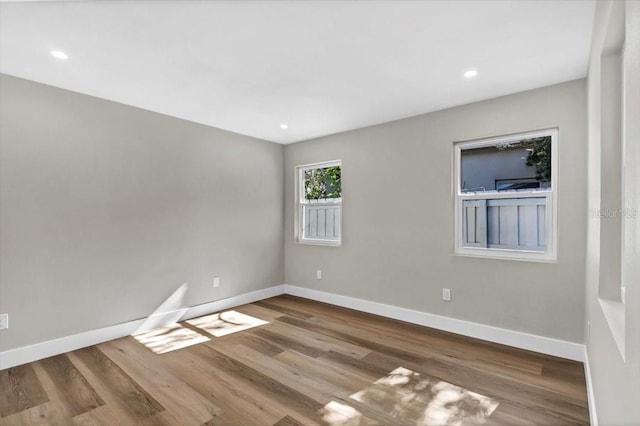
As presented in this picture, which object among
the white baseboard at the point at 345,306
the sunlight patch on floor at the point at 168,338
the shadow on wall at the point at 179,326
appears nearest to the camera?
the white baseboard at the point at 345,306

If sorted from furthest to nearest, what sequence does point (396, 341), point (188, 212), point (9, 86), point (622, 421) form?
point (188, 212), point (396, 341), point (9, 86), point (622, 421)

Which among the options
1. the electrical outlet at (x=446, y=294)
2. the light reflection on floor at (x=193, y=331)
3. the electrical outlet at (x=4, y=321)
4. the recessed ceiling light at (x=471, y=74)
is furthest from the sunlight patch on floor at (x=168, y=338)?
the recessed ceiling light at (x=471, y=74)

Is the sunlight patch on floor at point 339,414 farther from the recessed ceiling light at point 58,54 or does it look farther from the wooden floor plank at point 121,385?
the recessed ceiling light at point 58,54

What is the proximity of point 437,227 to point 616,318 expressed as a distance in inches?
87.4

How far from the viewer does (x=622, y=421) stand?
97cm

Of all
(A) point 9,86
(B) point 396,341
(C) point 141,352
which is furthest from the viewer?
(B) point 396,341

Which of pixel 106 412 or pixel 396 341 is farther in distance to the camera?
pixel 396 341

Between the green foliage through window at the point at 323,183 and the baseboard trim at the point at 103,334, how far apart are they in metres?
1.79

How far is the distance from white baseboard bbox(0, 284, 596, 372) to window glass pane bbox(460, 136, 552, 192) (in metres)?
1.42

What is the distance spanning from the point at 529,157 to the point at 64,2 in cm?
376

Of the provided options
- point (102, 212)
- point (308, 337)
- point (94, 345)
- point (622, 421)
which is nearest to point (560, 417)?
point (622, 421)

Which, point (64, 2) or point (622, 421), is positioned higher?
point (64, 2)

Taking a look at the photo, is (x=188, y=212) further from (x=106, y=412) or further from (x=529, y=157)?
(x=529, y=157)

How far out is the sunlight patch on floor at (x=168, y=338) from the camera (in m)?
3.01
